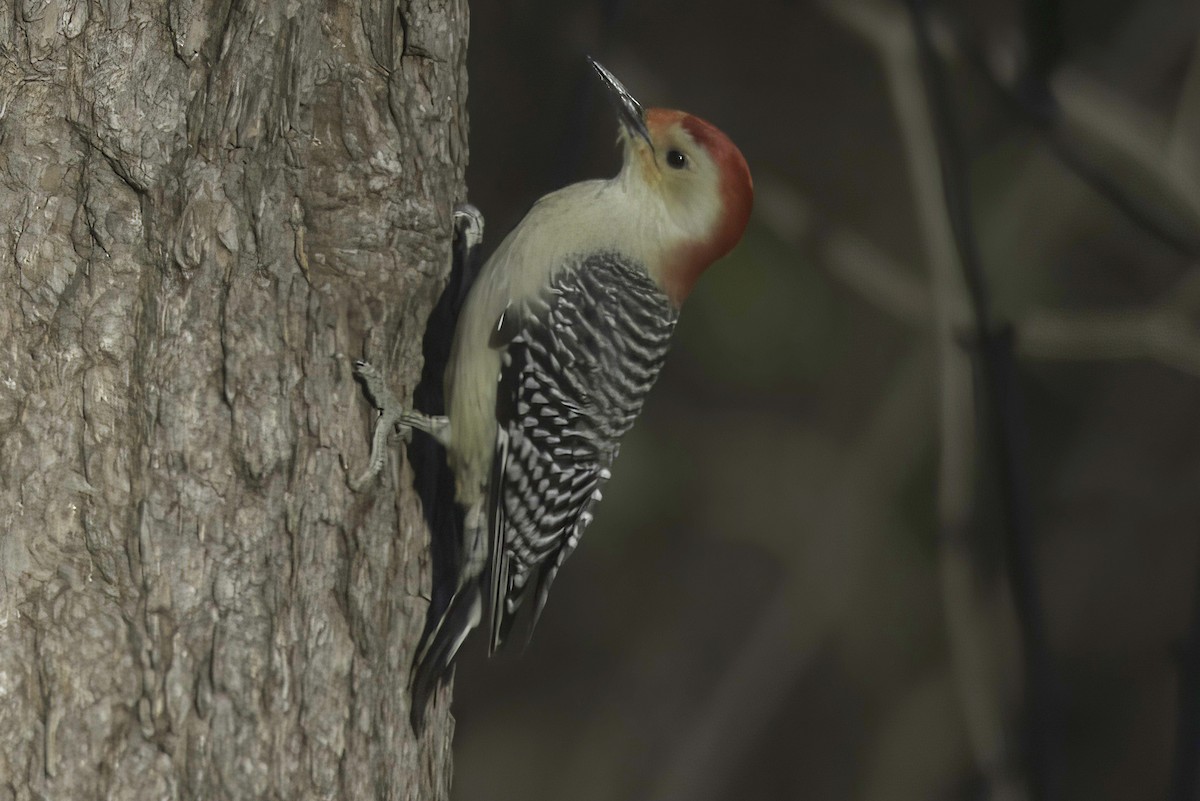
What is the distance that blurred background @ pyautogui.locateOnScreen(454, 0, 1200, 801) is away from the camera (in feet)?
13.3

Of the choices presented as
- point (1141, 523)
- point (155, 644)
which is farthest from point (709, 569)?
point (155, 644)

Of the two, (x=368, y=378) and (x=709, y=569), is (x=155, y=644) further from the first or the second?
(x=709, y=569)

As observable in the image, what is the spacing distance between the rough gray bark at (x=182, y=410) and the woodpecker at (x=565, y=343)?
32cm

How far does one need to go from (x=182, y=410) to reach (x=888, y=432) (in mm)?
3252

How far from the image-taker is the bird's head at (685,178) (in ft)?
8.59

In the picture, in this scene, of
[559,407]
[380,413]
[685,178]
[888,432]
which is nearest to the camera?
[380,413]

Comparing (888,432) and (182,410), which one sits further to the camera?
(888,432)

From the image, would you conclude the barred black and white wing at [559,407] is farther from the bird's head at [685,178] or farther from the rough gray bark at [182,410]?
the rough gray bark at [182,410]

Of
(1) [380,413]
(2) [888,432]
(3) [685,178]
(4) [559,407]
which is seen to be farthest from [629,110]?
(2) [888,432]

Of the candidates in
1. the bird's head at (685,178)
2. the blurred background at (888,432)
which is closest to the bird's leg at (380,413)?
the bird's head at (685,178)

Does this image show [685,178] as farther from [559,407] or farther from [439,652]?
[439,652]

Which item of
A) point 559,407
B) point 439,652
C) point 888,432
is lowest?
point 888,432

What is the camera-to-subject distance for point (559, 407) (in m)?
2.56

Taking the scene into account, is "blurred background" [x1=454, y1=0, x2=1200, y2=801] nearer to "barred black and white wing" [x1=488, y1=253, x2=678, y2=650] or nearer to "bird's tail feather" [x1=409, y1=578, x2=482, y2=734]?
"barred black and white wing" [x1=488, y1=253, x2=678, y2=650]
